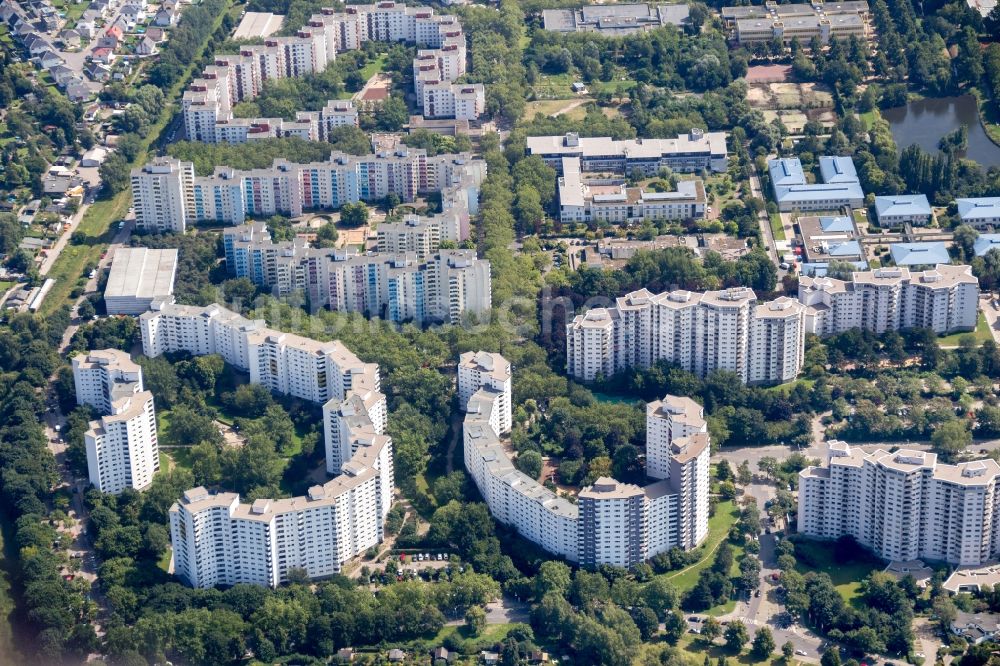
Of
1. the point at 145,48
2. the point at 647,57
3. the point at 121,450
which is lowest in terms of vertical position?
the point at 121,450

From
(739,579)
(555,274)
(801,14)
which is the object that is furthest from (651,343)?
(801,14)

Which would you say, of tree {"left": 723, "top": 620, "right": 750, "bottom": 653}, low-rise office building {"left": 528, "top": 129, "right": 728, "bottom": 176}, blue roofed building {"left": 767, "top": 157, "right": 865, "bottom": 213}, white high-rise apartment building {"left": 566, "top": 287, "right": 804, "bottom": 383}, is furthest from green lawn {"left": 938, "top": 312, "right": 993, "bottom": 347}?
tree {"left": 723, "top": 620, "right": 750, "bottom": 653}

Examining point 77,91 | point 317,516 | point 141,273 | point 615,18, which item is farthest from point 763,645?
point 77,91

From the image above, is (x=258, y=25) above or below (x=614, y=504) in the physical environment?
above

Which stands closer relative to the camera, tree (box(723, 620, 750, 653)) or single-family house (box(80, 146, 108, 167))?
tree (box(723, 620, 750, 653))

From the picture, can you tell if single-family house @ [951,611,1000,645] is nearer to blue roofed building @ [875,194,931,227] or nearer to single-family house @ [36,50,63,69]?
blue roofed building @ [875,194,931,227]

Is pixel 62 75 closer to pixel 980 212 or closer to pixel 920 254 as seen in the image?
pixel 920 254
